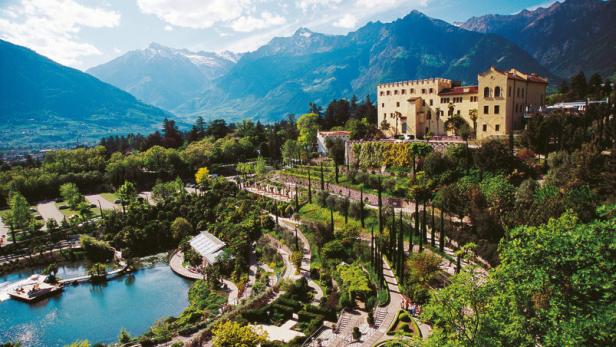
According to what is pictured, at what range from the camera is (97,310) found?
3288cm

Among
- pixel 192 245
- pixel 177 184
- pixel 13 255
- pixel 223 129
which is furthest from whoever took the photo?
pixel 223 129

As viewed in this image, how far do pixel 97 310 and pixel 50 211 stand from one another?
1532 inches

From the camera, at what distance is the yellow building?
45906 mm

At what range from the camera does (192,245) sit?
4262cm

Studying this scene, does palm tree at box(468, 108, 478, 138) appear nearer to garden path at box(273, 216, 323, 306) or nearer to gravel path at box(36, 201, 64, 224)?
garden path at box(273, 216, 323, 306)

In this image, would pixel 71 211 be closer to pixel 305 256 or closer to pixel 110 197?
pixel 110 197

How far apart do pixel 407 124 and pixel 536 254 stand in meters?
45.9

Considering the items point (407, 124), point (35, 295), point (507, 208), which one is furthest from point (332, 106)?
point (35, 295)

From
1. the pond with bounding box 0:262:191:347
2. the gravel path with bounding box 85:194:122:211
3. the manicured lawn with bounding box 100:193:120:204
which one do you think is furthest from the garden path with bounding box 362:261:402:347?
the manicured lawn with bounding box 100:193:120:204

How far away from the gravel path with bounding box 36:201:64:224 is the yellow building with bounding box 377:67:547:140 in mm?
53912

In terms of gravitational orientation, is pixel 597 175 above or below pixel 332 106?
below

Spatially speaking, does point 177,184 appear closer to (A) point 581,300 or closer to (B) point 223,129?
(B) point 223,129

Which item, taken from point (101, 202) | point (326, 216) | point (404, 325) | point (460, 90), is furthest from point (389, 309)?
point (101, 202)

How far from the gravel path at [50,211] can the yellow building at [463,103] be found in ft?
177
